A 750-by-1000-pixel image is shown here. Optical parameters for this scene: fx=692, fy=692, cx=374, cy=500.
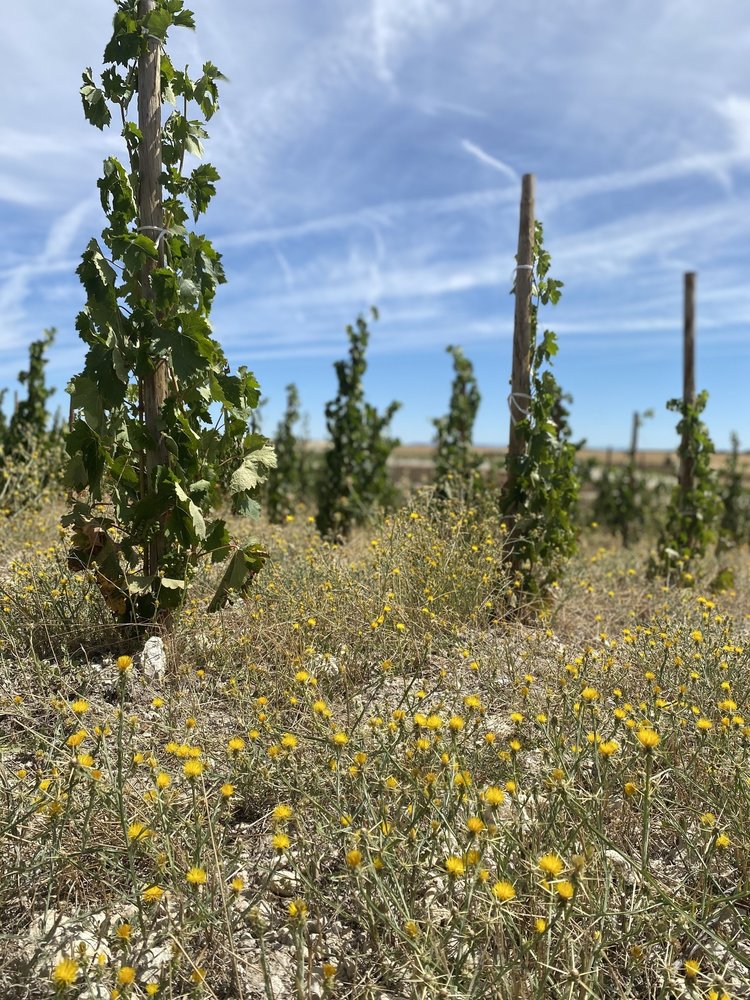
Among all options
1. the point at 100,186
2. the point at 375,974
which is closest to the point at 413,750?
the point at 375,974

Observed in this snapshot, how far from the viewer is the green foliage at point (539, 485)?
5.22 meters

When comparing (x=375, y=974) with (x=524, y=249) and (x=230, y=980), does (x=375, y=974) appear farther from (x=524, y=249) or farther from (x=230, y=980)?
(x=524, y=249)

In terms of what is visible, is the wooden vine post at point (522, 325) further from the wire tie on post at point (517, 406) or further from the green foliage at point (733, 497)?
the green foliage at point (733, 497)

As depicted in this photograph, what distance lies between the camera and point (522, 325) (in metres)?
5.35

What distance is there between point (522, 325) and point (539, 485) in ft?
4.09

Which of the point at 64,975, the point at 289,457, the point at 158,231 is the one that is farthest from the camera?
the point at 289,457

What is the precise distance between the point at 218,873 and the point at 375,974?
55 cm

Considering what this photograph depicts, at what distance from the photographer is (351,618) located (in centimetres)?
380

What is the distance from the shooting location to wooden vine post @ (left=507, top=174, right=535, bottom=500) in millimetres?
5348

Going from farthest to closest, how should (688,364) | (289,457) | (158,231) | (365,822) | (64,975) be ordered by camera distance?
(289,457) → (688,364) → (158,231) → (365,822) → (64,975)

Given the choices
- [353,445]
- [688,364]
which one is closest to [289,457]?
[353,445]

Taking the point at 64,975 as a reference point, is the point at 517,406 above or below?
above

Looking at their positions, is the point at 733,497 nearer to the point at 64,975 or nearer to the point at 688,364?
the point at 688,364

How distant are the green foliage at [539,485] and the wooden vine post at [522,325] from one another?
53 mm
